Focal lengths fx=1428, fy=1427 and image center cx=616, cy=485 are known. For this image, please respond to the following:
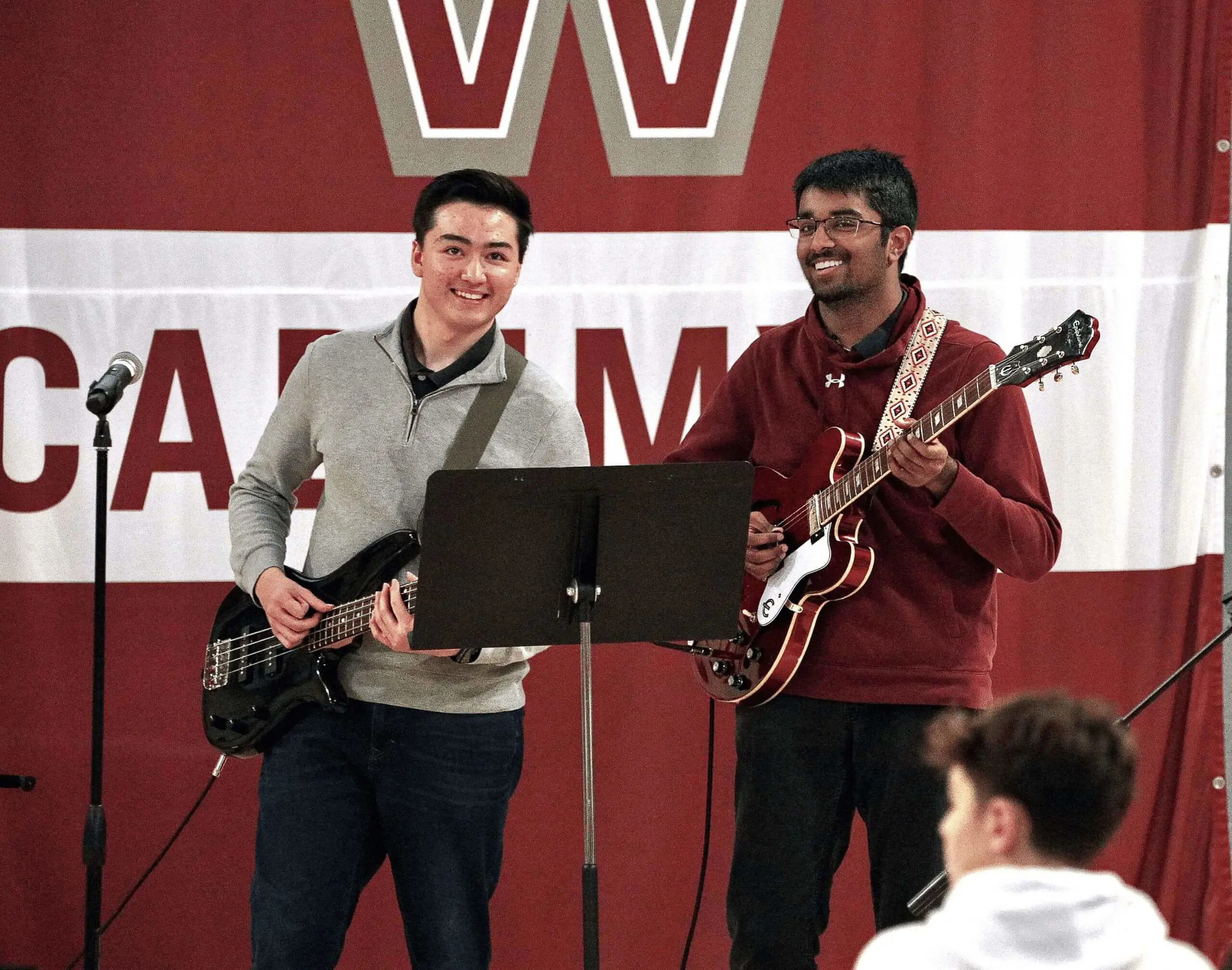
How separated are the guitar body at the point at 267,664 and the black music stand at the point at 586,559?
0.35m

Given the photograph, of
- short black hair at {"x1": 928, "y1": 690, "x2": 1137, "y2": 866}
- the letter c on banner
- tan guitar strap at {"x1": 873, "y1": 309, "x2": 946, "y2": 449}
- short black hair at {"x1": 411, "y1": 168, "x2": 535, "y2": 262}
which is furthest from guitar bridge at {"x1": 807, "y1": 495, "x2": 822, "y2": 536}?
the letter c on banner

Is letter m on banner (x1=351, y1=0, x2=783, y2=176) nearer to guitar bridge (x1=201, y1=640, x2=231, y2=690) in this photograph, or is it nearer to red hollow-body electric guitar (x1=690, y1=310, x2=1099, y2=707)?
red hollow-body electric guitar (x1=690, y1=310, x2=1099, y2=707)

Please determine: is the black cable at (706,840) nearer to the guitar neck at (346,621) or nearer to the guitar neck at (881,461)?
the guitar neck at (881,461)

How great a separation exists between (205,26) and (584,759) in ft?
8.20

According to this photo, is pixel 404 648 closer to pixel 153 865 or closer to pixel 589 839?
pixel 589 839

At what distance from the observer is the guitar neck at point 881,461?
268 centimetres

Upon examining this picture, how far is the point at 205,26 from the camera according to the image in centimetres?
392

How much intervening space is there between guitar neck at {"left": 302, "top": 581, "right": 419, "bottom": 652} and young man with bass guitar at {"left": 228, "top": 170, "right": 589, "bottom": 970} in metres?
0.01

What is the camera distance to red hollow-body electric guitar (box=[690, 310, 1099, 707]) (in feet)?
8.75

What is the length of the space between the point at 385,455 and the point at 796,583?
85 cm

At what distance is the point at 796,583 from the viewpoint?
2.83 metres

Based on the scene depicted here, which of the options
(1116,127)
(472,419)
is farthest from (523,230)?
(1116,127)

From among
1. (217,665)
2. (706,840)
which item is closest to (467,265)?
(217,665)

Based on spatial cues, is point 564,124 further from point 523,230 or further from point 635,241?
point 523,230
